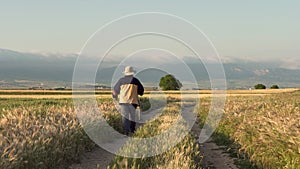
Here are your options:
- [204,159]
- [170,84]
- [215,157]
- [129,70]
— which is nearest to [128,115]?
[129,70]

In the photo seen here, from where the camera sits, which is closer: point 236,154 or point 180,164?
point 180,164

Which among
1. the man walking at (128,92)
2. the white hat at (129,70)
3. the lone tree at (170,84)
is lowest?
the man walking at (128,92)

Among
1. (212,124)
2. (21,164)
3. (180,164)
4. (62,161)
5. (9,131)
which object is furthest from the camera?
(212,124)

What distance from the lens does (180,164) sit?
7.97m

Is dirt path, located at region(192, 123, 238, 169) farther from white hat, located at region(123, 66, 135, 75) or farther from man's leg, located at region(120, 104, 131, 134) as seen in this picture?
white hat, located at region(123, 66, 135, 75)

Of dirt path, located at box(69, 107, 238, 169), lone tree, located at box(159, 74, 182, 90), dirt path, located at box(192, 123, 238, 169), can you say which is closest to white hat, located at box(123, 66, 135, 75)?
dirt path, located at box(69, 107, 238, 169)

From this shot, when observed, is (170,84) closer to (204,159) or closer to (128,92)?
(128,92)

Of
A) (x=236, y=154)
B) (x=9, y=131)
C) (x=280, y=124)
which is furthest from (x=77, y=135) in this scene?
(x=280, y=124)

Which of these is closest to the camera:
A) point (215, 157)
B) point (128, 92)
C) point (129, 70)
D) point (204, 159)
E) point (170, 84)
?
point (204, 159)

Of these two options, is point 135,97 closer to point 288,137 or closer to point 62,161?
point 62,161

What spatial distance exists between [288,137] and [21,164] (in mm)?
6347

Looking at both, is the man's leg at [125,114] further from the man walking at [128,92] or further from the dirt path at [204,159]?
the dirt path at [204,159]

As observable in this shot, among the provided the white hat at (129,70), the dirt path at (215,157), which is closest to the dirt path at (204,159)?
the dirt path at (215,157)

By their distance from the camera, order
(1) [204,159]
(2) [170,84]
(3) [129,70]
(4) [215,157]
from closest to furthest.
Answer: (1) [204,159] → (4) [215,157] → (3) [129,70] → (2) [170,84]
